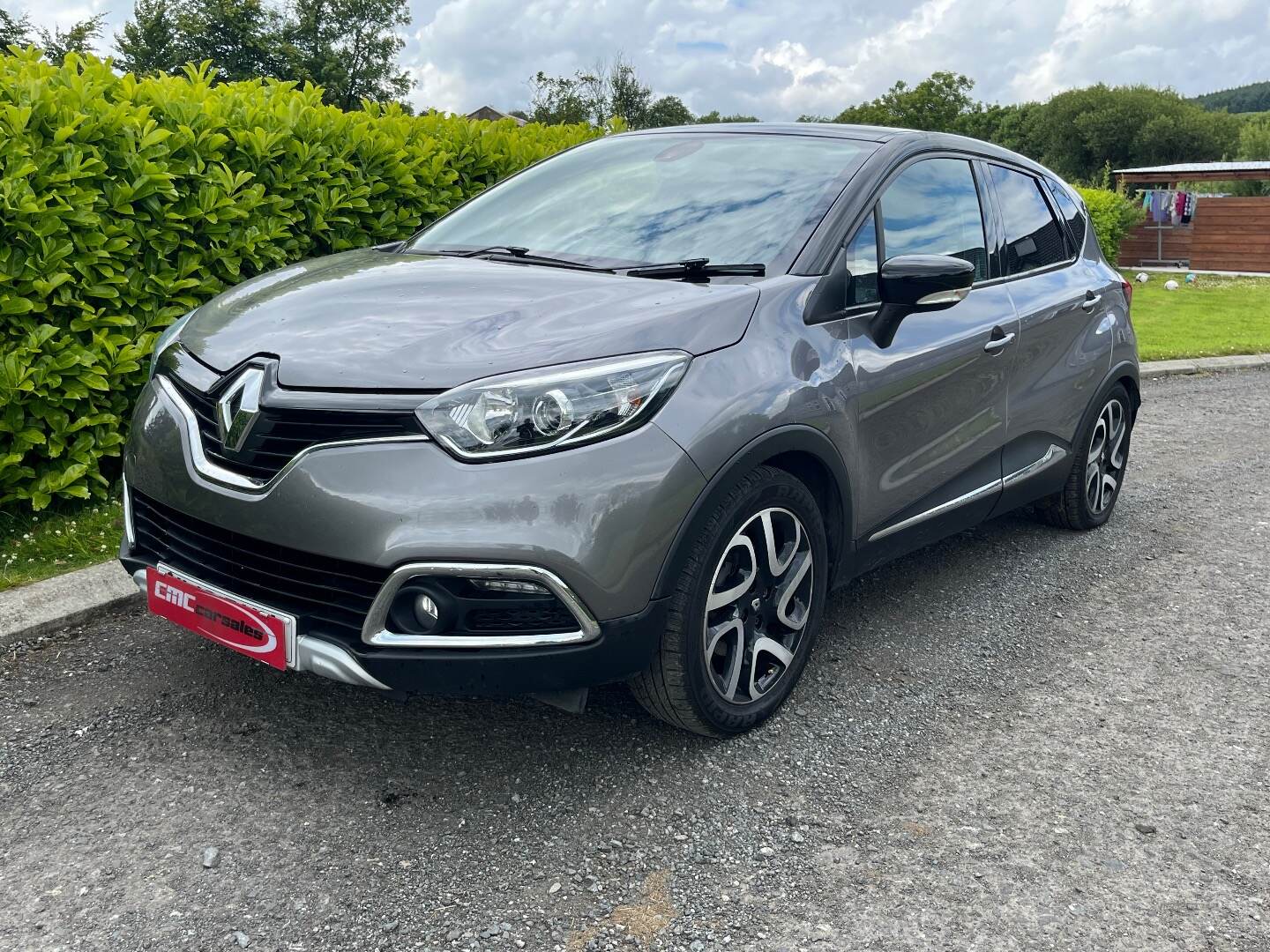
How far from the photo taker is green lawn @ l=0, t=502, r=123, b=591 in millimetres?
4129

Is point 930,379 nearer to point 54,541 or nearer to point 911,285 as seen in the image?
point 911,285

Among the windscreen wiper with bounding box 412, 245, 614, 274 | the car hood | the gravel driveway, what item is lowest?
the gravel driveway

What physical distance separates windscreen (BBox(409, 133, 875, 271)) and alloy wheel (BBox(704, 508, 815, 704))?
793mm

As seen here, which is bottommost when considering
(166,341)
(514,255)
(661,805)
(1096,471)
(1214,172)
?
(661,805)

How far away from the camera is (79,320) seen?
435cm

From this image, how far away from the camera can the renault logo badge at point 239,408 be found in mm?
2615

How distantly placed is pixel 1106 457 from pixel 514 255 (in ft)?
10.0

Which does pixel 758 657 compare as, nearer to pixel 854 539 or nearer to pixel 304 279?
pixel 854 539

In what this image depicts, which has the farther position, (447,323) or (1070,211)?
(1070,211)

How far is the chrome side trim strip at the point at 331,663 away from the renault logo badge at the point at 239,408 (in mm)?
494

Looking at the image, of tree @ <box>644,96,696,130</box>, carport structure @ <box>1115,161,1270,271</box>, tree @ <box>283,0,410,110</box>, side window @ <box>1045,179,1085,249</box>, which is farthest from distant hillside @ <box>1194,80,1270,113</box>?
side window @ <box>1045,179,1085,249</box>

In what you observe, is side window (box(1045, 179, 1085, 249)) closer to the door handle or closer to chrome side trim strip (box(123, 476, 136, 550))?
the door handle

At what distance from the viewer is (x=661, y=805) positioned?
2783 mm

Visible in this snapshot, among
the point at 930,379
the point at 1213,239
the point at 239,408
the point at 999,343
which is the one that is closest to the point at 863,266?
the point at 930,379
